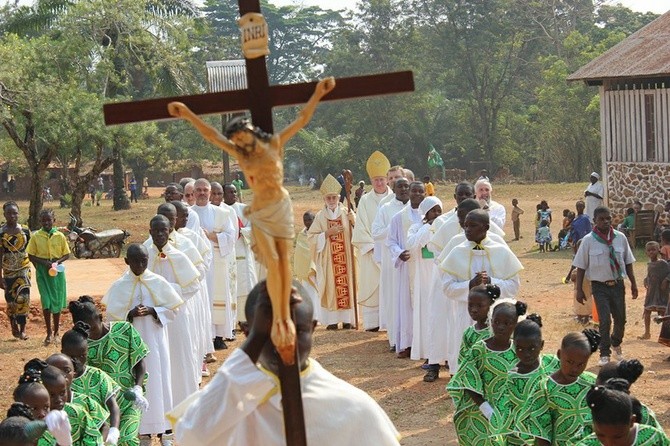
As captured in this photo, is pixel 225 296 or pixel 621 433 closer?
pixel 621 433

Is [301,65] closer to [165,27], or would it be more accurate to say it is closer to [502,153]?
[502,153]

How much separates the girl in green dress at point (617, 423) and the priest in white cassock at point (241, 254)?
10.1m

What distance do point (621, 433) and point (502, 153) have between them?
50.0 metres

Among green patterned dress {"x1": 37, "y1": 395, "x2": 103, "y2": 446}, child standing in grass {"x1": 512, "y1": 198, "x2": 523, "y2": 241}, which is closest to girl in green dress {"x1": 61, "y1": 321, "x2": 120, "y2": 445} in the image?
green patterned dress {"x1": 37, "y1": 395, "x2": 103, "y2": 446}

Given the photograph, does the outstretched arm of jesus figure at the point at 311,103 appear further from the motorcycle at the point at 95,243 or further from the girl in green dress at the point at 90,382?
the motorcycle at the point at 95,243

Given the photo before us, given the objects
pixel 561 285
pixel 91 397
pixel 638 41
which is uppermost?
pixel 638 41

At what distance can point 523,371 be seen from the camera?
22.2 ft

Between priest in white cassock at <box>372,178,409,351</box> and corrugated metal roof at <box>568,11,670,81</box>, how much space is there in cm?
1218

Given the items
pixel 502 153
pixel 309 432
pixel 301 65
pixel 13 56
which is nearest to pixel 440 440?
pixel 309 432

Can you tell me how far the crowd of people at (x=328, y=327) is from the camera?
4031 millimetres

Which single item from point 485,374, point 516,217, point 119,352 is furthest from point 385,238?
point 516,217

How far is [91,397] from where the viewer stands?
6.91 metres

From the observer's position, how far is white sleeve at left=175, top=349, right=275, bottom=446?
3.87 meters

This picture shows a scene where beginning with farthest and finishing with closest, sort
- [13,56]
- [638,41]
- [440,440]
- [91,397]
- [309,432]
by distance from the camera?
1. [638,41]
2. [13,56]
3. [440,440]
4. [91,397]
5. [309,432]
